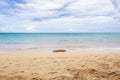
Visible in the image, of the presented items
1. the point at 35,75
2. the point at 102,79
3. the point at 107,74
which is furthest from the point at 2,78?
the point at 107,74

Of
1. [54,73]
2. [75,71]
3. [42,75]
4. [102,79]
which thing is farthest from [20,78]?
[102,79]

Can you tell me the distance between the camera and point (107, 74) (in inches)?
193

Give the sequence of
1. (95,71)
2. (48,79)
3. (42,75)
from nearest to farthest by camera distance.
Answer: (48,79) → (42,75) → (95,71)

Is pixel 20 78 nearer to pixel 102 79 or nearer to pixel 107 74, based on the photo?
pixel 102 79

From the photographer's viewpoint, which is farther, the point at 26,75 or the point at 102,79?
the point at 26,75

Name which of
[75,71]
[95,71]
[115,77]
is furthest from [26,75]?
[115,77]

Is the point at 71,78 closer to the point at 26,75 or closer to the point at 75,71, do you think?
the point at 75,71

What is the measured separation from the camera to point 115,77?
4625mm

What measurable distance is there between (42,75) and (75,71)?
1125 millimetres

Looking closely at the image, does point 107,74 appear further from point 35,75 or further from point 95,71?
point 35,75

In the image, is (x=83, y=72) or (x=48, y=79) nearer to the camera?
(x=48, y=79)

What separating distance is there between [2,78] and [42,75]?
1143mm

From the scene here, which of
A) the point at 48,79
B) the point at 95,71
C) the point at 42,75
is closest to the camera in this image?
the point at 48,79

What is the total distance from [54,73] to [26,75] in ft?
2.85
